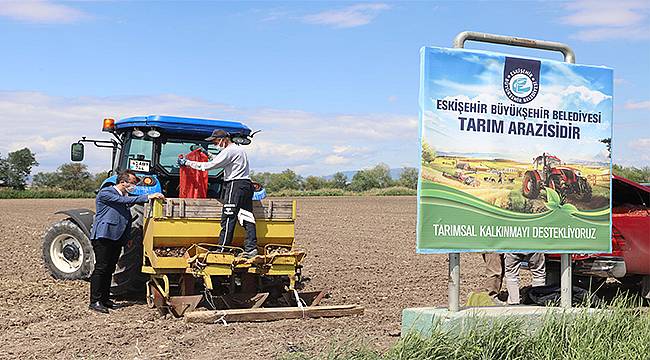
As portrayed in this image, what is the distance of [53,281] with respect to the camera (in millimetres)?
11500

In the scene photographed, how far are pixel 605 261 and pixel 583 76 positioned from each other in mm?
2511

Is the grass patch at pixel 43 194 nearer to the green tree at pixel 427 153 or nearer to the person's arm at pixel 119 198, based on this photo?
the person's arm at pixel 119 198

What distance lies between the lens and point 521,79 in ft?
21.2

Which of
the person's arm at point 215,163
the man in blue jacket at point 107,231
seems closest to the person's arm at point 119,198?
the man in blue jacket at point 107,231

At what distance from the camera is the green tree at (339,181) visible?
6688 centimetres

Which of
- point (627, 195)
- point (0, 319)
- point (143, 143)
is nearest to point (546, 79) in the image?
point (627, 195)

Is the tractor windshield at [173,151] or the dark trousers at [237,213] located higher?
the tractor windshield at [173,151]

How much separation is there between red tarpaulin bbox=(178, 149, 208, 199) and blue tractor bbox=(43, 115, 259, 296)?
10.2 inches

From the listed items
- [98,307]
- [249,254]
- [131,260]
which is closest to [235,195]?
[249,254]

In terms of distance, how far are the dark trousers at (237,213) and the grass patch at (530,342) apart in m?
3.15

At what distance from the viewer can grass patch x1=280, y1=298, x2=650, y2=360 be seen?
18.0ft

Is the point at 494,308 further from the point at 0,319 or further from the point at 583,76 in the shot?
the point at 0,319

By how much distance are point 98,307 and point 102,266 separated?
463 millimetres

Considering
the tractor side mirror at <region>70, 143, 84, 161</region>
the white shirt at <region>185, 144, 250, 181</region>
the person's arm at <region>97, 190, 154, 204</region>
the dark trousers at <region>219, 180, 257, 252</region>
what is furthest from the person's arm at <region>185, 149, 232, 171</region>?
the tractor side mirror at <region>70, 143, 84, 161</region>
